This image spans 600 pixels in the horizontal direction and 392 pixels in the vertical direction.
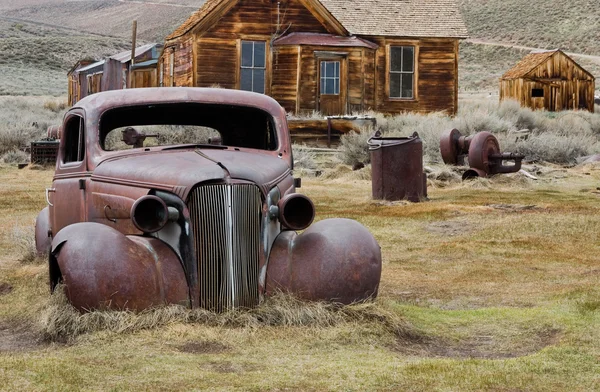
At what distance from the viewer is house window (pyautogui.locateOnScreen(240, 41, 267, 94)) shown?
28562 mm

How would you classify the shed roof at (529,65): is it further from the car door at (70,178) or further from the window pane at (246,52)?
the car door at (70,178)

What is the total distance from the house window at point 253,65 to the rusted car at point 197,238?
21.4 metres

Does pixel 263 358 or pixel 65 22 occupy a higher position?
pixel 65 22

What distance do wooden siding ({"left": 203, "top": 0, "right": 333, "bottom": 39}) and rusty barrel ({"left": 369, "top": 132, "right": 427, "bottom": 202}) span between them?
13365 millimetres

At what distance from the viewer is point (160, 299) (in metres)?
6.18

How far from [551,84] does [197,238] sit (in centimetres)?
4202

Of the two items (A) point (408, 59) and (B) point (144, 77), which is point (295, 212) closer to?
(A) point (408, 59)

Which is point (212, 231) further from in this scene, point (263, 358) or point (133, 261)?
point (263, 358)

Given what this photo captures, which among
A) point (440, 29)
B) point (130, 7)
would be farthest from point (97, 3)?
point (440, 29)

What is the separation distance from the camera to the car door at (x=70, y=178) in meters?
7.30

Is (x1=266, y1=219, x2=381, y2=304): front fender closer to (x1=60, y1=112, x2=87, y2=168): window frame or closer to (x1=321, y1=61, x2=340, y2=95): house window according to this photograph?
(x1=60, y1=112, x2=87, y2=168): window frame

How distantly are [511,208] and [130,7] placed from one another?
141 metres

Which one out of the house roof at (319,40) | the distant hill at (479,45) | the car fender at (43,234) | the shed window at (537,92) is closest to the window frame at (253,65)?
the house roof at (319,40)

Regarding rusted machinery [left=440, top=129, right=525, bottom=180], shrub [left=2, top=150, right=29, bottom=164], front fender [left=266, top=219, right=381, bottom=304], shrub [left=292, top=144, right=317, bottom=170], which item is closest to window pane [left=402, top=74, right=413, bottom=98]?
shrub [left=292, top=144, right=317, bottom=170]
